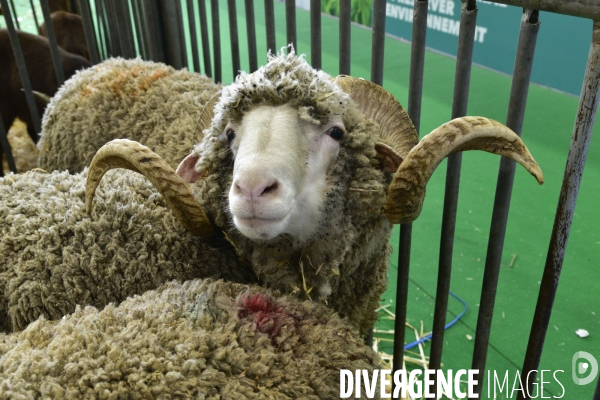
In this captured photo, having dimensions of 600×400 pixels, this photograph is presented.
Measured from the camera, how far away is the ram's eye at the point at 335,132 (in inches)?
55.2

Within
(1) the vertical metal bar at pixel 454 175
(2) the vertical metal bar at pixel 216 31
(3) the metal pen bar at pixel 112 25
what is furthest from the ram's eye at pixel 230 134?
(3) the metal pen bar at pixel 112 25

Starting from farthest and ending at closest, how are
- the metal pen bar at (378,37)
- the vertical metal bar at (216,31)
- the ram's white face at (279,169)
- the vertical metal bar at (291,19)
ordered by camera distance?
the vertical metal bar at (216,31) < the vertical metal bar at (291,19) < the metal pen bar at (378,37) < the ram's white face at (279,169)

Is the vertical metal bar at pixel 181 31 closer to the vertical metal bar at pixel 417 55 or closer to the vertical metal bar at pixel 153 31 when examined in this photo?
the vertical metal bar at pixel 153 31

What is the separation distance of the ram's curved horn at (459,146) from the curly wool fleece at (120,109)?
1.26m

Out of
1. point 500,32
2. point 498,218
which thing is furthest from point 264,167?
point 500,32

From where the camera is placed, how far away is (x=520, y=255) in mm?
2877

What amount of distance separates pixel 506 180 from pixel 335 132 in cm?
51

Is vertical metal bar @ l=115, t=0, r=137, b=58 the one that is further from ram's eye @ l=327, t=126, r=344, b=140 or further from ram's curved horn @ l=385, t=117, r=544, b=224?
ram's curved horn @ l=385, t=117, r=544, b=224

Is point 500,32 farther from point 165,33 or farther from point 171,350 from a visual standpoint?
point 171,350

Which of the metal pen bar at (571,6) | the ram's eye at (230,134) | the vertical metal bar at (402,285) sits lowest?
the vertical metal bar at (402,285)

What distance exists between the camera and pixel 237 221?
51.0 inches

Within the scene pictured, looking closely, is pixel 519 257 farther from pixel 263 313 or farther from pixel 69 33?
pixel 69 33

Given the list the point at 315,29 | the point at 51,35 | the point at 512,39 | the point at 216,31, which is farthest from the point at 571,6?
the point at 512,39

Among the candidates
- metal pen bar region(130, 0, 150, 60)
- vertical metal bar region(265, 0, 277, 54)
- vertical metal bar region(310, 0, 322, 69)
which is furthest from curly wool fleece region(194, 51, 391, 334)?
metal pen bar region(130, 0, 150, 60)
